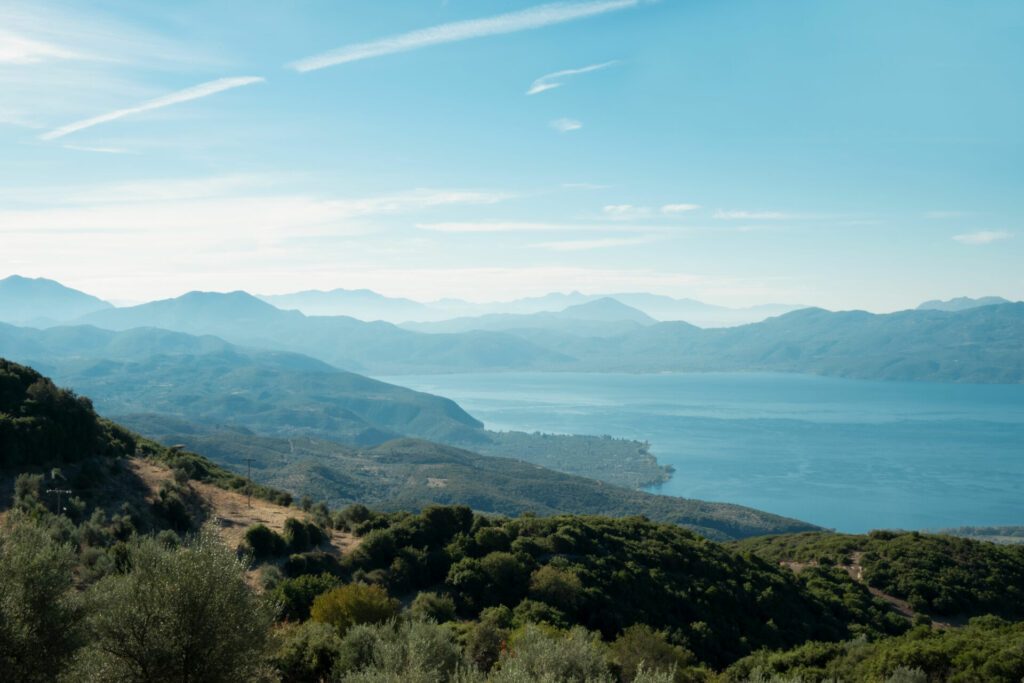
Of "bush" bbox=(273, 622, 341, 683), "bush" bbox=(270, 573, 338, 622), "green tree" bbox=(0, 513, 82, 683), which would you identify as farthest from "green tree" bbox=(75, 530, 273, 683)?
"bush" bbox=(270, 573, 338, 622)

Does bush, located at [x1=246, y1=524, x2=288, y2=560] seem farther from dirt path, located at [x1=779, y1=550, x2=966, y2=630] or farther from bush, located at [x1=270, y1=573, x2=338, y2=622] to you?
dirt path, located at [x1=779, y1=550, x2=966, y2=630]

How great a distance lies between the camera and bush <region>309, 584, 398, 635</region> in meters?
15.3

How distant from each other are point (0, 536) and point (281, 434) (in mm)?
177595

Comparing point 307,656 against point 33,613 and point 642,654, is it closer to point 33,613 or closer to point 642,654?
point 33,613

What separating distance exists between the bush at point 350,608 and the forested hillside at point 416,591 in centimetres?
5

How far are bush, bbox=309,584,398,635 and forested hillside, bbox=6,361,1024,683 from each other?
47 mm

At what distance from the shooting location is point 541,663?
9.49 metres

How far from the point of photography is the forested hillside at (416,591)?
905cm

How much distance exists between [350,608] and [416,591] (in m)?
6.21

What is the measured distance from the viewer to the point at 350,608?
608 inches

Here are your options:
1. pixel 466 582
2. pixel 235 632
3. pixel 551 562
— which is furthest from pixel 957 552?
pixel 235 632

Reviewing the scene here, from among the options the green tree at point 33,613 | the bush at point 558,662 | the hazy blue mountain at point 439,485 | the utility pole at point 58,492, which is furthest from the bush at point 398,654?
the hazy blue mountain at point 439,485

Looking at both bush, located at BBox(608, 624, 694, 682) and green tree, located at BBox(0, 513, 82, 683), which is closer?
green tree, located at BBox(0, 513, 82, 683)

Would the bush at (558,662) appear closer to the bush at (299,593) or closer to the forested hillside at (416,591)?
the forested hillside at (416,591)
